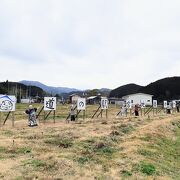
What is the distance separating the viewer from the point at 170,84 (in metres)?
187

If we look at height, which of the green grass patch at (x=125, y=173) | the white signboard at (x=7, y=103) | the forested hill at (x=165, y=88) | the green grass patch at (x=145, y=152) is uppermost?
the forested hill at (x=165, y=88)

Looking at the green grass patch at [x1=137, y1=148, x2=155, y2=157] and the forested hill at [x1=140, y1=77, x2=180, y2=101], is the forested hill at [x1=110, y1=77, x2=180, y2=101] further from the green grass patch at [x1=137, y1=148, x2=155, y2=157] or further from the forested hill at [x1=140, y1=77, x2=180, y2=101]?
the green grass patch at [x1=137, y1=148, x2=155, y2=157]

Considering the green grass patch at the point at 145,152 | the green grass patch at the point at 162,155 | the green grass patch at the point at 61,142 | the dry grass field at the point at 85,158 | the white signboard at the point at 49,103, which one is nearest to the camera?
the dry grass field at the point at 85,158

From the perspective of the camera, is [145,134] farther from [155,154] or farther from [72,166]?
[72,166]

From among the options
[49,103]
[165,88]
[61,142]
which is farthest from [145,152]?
[165,88]

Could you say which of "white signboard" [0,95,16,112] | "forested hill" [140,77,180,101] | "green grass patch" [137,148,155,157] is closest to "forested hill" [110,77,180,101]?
"forested hill" [140,77,180,101]

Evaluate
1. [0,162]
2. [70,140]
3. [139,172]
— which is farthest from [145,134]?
[0,162]

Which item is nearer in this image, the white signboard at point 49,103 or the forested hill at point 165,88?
the white signboard at point 49,103

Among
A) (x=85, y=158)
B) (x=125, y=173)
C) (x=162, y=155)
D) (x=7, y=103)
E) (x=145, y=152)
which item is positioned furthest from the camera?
(x=7, y=103)

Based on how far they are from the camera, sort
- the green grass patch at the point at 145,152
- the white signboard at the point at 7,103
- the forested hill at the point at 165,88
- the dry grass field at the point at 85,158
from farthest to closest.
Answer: the forested hill at the point at 165,88 → the white signboard at the point at 7,103 → the green grass patch at the point at 145,152 → the dry grass field at the point at 85,158

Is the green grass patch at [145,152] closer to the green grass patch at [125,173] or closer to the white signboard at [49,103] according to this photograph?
the green grass patch at [125,173]

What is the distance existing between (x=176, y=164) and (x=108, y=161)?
474 cm

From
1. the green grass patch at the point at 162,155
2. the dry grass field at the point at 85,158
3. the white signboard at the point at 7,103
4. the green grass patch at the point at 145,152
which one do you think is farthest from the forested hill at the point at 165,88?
the green grass patch at the point at 145,152

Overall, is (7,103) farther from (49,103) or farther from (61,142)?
(61,142)
